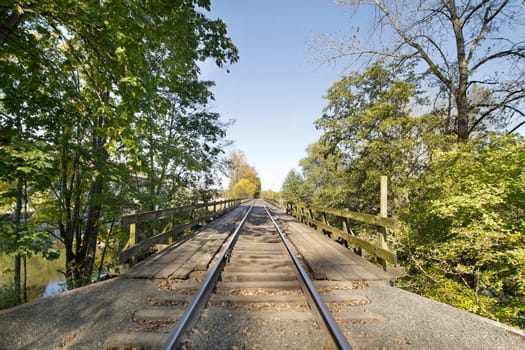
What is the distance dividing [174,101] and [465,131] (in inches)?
537

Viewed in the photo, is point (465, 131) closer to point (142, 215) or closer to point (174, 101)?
point (142, 215)

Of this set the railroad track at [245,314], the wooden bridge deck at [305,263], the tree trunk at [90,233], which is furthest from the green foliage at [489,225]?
the tree trunk at [90,233]

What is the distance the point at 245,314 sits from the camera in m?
2.64

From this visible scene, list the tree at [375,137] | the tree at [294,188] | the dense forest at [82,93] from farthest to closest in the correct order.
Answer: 1. the tree at [294,188]
2. the tree at [375,137]
3. the dense forest at [82,93]

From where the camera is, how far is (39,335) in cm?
217

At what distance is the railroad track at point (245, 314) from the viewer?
2.12 m

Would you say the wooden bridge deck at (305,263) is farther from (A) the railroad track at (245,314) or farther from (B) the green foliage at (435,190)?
(B) the green foliage at (435,190)

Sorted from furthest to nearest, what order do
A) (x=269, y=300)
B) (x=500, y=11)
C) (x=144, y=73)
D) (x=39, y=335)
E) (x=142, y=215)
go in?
1. (x=500, y=11)
2. (x=142, y=215)
3. (x=144, y=73)
4. (x=269, y=300)
5. (x=39, y=335)

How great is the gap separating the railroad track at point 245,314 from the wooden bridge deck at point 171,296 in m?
0.11

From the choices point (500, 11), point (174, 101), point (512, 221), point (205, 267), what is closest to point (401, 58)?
point (500, 11)

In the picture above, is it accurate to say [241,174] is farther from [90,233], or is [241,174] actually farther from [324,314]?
[324,314]

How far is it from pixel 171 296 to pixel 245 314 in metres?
1.04

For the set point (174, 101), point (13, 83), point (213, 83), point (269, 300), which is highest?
point (213, 83)

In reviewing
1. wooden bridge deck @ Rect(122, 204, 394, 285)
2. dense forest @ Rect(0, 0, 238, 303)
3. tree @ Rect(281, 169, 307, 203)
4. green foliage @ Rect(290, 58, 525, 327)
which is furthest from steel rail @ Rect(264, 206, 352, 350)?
tree @ Rect(281, 169, 307, 203)
